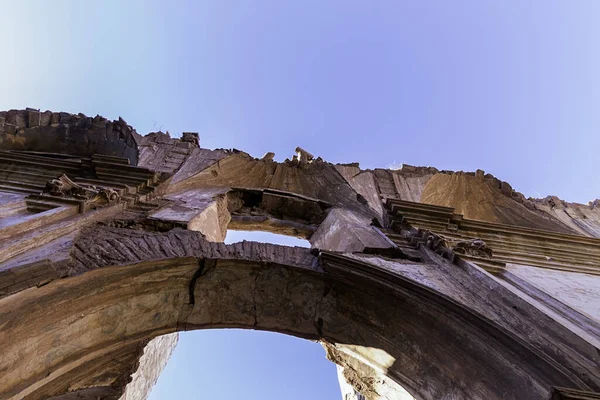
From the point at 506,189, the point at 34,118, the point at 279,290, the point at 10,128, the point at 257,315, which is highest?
the point at 506,189

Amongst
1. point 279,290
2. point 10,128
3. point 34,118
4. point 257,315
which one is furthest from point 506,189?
point 10,128

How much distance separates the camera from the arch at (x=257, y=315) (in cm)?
309

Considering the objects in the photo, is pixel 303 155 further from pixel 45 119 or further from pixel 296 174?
pixel 45 119

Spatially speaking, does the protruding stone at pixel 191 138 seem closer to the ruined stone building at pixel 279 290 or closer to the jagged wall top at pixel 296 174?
the jagged wall top at pixel 296 174

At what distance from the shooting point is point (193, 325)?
4.27 m

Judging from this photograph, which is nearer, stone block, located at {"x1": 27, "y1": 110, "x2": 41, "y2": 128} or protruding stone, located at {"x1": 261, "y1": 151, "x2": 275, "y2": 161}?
stone block, located at {"x1": 27, "y1": 110, "x2": 41, "y2": 128}

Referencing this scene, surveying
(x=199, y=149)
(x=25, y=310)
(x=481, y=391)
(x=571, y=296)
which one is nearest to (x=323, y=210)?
(x=199, y=149)

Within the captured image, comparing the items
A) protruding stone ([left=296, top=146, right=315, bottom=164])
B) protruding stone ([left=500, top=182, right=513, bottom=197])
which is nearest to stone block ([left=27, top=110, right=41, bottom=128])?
protruding stone ([left=296, top=146, right=315, bottom=164])

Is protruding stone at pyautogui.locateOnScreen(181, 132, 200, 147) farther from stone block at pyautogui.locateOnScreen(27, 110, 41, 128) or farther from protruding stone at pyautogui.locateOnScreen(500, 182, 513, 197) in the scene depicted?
protruding stone at pyautogui.locateOnScreen(500, 182, 513, 197)

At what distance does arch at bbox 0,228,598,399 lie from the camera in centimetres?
309

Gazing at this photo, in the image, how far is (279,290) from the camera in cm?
439

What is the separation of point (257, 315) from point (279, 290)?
1.21ft

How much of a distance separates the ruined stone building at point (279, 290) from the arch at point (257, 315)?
0.5 inches

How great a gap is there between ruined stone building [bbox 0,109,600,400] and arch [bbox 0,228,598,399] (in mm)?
14
